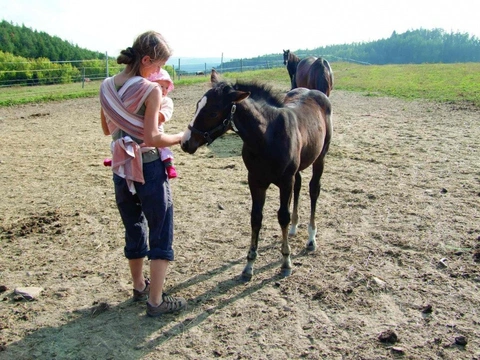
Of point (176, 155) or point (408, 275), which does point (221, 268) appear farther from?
point (176, 155)

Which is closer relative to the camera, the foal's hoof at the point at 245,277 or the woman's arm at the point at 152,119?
the woman's arm at the point at 152,119

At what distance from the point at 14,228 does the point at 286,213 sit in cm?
324

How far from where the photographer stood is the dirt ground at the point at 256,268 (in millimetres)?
3031

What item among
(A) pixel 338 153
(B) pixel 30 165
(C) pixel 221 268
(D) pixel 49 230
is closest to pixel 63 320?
(C) pixel 221 268

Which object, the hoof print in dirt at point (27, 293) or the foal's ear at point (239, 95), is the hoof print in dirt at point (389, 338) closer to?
the foal's ear at point (239, 95)

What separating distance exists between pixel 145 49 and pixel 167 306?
196 cm

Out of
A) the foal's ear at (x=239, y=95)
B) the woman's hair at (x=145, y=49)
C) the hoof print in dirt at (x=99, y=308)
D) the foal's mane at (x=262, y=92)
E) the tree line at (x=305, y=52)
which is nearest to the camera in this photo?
the woman's hair at (x=145, y=49)

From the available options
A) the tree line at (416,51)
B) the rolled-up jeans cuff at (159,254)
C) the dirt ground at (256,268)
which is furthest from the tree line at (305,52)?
the rolled-up jeans cuff at (159,254)

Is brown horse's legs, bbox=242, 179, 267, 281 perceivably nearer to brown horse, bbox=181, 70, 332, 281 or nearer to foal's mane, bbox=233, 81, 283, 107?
brown horse, bbox=181, 70, 332, 281

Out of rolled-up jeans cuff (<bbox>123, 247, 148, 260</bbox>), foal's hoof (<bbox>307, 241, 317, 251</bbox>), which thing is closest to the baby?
rolled-up jeans cuff (<bbox>123, 247, 148, 260</bbox>)

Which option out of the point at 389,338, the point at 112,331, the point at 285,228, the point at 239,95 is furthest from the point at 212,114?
the point at 389,338

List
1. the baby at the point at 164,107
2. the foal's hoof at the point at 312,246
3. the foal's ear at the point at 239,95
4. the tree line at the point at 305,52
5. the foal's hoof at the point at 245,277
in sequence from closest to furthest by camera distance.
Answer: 1. the baby at the point at 164,107
2. the foal's ear at the point at 239,95
3. the foal's hoof at the point at 245,277
4. the foal's hoof at the point at 312,246
5. the tree line at the point at 305,52

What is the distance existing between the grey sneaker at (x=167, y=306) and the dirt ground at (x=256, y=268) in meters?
0.06

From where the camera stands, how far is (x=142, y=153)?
120 inches
